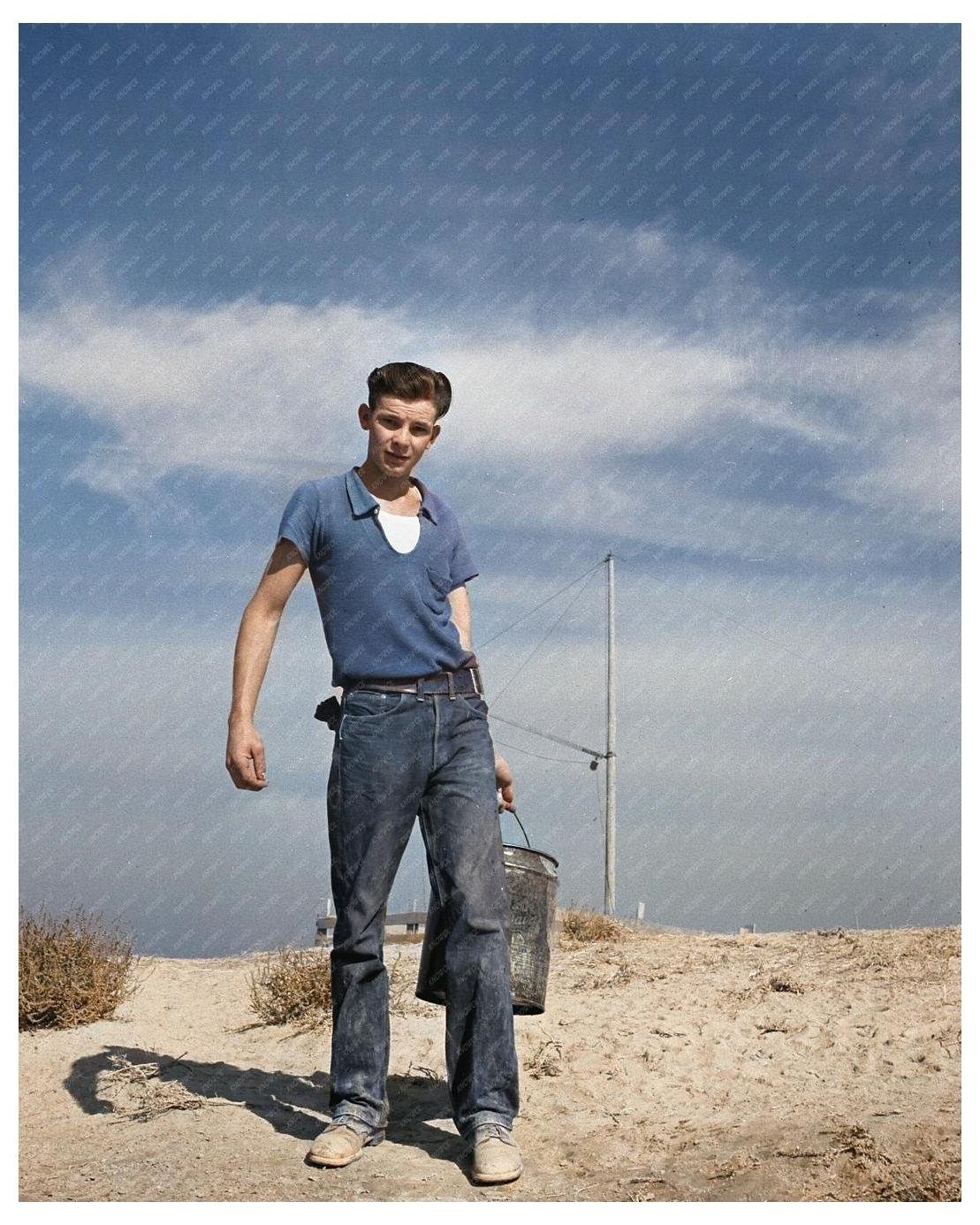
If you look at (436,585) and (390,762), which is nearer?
(390,762)

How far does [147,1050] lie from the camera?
6.73m

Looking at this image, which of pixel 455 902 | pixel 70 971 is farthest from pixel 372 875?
pixel 70 971

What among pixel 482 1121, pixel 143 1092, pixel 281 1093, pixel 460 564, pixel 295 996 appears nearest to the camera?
pixel 482 1121

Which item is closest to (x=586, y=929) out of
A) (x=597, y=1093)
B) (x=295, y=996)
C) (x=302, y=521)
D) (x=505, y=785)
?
(x=295, y=996)

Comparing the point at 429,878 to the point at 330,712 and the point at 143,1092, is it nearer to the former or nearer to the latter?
the point at 330,712

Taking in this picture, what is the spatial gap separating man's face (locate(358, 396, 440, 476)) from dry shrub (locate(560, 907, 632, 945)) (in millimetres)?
6578

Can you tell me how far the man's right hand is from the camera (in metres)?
4.34

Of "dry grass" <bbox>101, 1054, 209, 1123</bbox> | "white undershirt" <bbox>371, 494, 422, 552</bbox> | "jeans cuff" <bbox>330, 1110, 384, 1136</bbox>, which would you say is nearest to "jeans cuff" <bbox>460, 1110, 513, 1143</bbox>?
"jeans cuff" <bbox>330, 1110, 384, 1136</bbox>

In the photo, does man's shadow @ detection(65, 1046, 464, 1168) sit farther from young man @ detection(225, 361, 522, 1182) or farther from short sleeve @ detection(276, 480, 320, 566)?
short sleeve @ detection(276, 480, 320, 566)

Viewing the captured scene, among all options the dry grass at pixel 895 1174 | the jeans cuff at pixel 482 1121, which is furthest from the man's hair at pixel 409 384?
the dry grass at pixel 895 1174

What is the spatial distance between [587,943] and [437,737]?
20.8 feet

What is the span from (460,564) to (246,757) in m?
1.13

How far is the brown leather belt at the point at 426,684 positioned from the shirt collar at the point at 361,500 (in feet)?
2.03

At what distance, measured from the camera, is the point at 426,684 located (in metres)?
4.43
